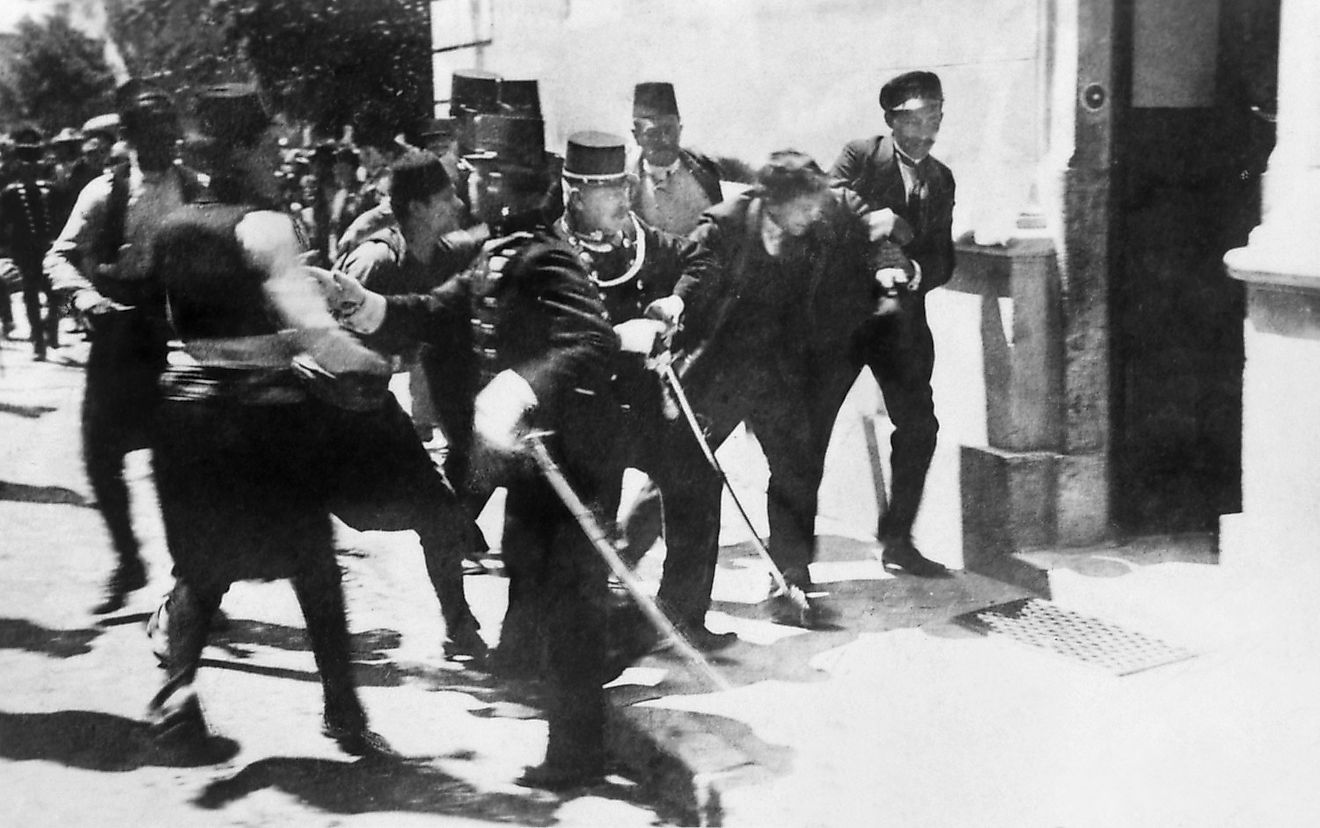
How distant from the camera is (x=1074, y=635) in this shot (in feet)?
15.4

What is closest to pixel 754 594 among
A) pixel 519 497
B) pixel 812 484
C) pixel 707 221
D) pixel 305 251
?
pixel 812 484

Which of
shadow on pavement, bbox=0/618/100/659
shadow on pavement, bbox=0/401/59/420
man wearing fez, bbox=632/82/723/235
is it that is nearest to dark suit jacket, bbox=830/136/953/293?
man wearing fez, bbox=632/82/723/235

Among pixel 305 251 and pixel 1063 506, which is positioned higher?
pixel 305 251

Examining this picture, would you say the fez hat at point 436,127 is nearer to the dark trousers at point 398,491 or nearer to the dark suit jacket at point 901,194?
the dark trousers at point 398,491

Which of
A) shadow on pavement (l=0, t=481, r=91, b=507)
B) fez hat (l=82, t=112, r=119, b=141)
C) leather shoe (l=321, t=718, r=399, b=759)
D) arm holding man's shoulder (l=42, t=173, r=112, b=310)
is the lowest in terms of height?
leather shoe (l=321, t=718, r=399, b=759)

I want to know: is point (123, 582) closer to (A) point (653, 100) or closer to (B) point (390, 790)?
(B) point (390, 790)

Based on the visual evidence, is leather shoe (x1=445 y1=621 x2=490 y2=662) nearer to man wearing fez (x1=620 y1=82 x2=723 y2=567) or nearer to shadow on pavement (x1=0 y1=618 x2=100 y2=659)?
man wearing fez (x1=620 y1=82 x2=723 y2=567)

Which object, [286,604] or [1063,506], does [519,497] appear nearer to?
[286,604]

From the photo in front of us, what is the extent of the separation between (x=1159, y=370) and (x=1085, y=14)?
4.51 ft

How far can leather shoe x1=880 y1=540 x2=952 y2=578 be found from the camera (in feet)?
15.9

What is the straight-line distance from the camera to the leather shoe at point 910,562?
486 centimetres

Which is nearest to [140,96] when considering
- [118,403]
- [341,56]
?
[341,56]

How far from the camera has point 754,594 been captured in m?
4.65

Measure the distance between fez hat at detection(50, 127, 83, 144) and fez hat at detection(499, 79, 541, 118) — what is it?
50.5 inches
